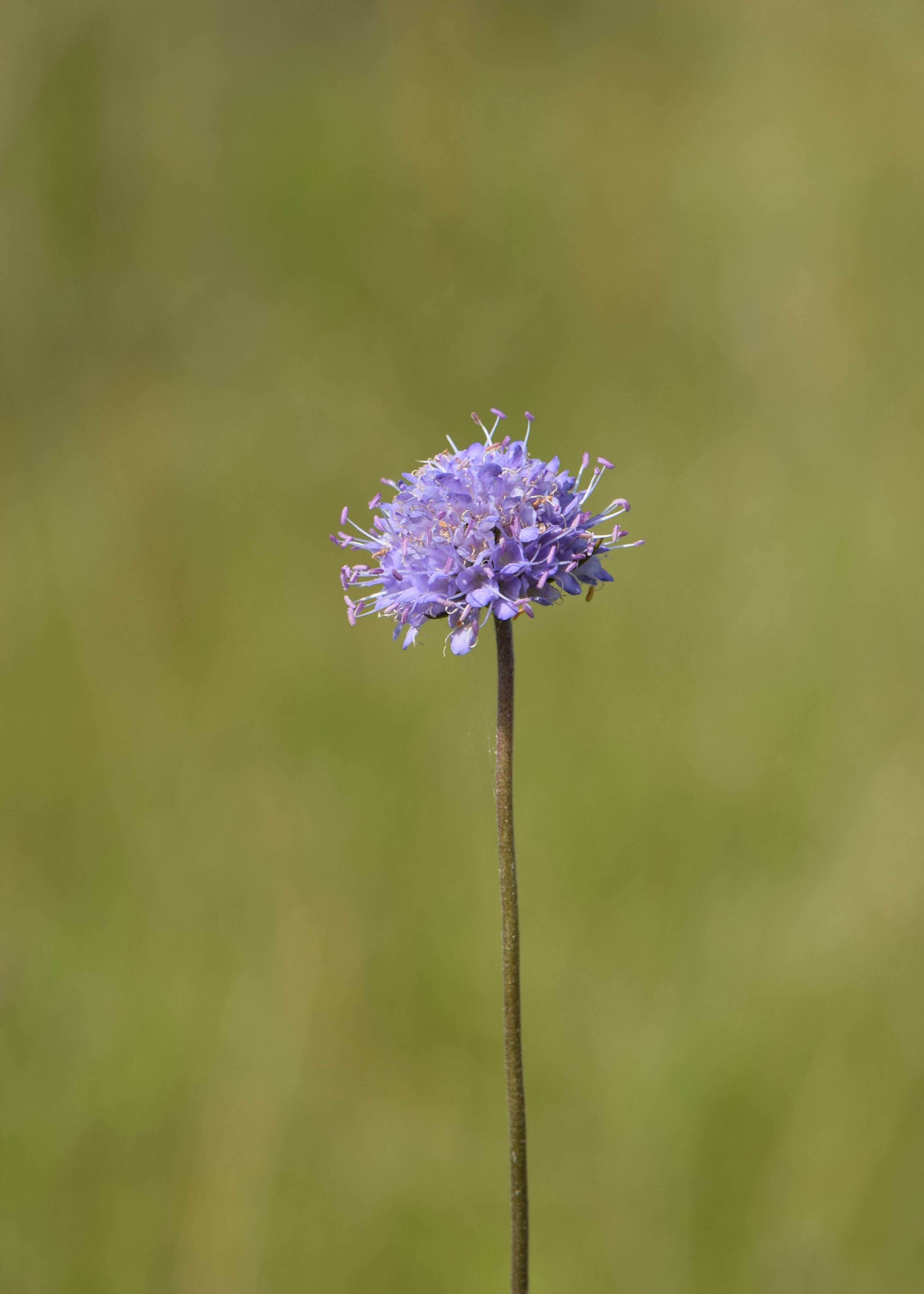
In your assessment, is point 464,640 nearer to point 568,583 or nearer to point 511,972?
point 568,583

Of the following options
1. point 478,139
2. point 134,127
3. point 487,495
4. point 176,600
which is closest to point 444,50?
point 478,139

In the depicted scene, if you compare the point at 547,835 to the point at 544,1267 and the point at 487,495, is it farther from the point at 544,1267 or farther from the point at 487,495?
the point at 487,495

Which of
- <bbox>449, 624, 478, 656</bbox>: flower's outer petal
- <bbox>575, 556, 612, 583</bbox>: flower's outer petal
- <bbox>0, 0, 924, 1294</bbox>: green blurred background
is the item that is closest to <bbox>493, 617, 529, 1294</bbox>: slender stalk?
<bbox>449, 624, 478, 656</bbox>: flower's outer petal

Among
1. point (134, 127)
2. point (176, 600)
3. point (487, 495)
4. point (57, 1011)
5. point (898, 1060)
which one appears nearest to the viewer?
point (487, 495)

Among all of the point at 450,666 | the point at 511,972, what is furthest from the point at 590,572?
the point at 450,666

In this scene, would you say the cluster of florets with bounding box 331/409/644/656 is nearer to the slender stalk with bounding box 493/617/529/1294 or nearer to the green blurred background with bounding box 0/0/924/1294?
the slender stalk with bounding box 493/617/529/1294

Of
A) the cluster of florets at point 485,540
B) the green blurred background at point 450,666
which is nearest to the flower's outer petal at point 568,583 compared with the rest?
the cluster of florets at point 485,540

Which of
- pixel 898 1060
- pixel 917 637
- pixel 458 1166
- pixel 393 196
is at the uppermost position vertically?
pixel 393 196
